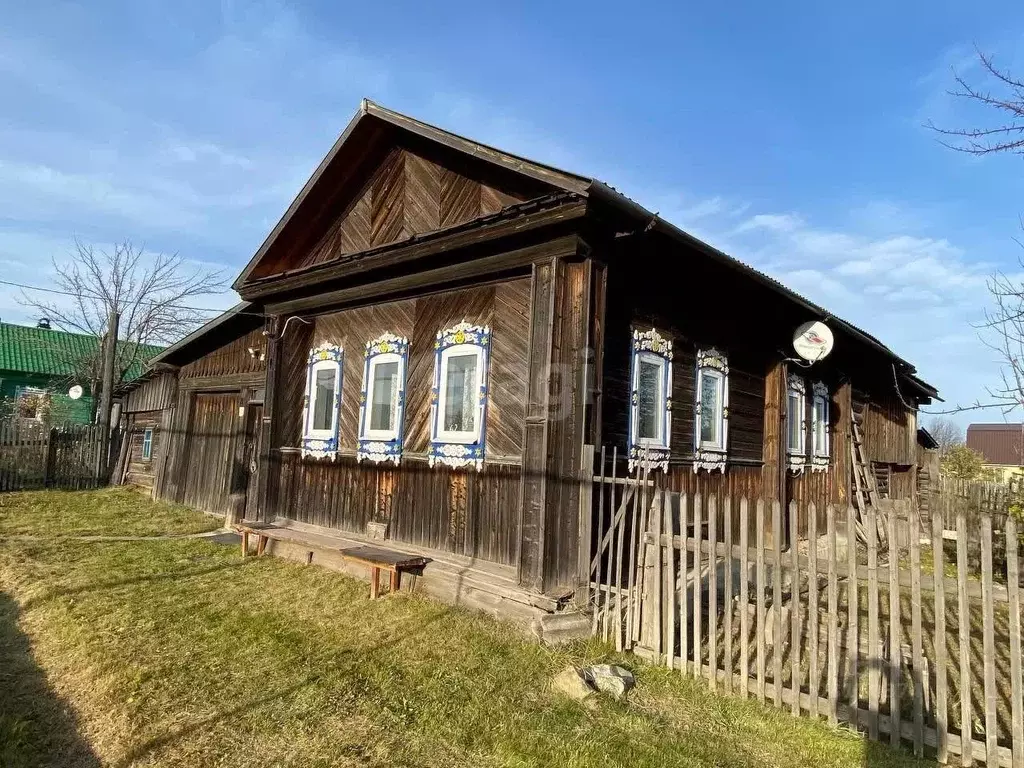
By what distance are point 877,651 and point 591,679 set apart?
1951 millimetres

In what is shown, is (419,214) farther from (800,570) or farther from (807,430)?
(807,430)

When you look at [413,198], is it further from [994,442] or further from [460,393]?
[994,442]

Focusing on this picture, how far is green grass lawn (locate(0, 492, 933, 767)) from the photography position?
3834 mm

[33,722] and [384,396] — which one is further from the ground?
[384,396]

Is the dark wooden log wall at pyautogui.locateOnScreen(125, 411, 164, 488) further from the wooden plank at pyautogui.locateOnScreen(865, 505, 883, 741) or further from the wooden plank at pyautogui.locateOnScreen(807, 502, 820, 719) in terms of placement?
the wooden plank at pyautogui.locateOnScreen(865, 505, 883, 741)

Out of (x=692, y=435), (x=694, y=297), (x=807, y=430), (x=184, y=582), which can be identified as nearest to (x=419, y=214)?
(x=694, y=297)

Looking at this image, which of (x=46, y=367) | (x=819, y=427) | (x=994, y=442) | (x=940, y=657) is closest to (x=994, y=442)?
(x=994, y=442)

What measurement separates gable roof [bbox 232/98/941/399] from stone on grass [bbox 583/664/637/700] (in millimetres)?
3987

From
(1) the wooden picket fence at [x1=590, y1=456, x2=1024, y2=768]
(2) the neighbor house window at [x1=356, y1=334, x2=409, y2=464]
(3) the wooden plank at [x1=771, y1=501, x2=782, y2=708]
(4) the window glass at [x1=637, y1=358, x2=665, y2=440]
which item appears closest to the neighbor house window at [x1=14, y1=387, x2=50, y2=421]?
(2) the neighbor house window at [x1=356, y1=334, x2=409, y2=464]

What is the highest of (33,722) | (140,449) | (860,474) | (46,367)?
(46,367)

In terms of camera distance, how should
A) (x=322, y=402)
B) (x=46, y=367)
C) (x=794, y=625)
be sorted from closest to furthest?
(x=794, y=625)
(x=322, y=402)
(x=46, y=367)

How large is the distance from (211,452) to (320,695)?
10385mm

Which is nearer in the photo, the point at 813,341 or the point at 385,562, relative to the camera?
the point at 385,562

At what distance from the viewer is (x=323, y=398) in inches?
376
